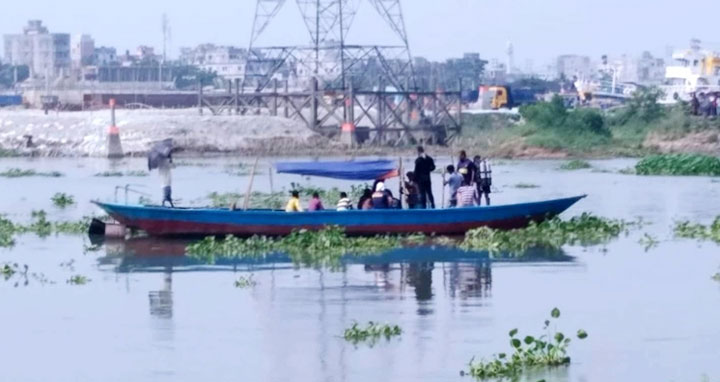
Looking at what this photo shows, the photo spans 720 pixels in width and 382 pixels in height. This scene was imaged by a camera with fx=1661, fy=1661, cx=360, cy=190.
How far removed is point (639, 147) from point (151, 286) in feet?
139

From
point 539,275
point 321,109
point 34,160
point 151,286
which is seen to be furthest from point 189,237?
point 321,109

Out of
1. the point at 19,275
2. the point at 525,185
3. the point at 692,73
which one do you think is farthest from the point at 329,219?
the point at 692,73

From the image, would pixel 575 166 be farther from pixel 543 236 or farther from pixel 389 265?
pixel 389 265

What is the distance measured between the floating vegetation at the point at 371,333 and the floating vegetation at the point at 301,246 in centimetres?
746

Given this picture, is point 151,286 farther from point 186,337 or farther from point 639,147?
point 639,147

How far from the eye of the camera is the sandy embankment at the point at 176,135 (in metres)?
64.5

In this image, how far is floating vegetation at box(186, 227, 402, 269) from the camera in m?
25.4

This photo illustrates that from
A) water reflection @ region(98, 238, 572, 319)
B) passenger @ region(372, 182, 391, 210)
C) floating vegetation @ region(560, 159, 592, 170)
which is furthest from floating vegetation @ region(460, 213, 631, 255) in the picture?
floating vegetation @ region(560, 159, 592, 170)

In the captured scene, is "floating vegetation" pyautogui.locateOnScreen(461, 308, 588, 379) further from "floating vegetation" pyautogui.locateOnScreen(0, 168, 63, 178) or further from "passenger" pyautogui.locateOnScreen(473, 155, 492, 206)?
"floating vegetation" pyautogui.locateOnScreen(0, 168, 63, 178)

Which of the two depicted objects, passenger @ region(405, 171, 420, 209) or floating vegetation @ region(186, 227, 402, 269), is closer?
floating vegetation @ region(186, 227, 402, 269)

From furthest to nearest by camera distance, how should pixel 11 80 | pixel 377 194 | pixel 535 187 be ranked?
1. pixel 11 80
2. pixel 535 187
3. pixel 377 194

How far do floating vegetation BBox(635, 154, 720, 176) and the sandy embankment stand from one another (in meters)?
18.2

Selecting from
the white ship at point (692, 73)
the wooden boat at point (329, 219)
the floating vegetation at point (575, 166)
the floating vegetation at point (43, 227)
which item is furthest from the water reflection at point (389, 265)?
the white ship at point (692, 73)

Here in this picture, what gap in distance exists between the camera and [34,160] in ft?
207
